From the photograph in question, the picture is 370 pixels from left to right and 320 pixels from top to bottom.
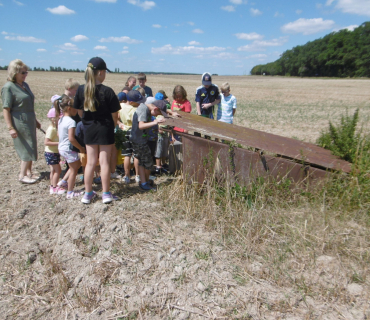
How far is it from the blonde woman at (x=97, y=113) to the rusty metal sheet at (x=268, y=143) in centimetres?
81

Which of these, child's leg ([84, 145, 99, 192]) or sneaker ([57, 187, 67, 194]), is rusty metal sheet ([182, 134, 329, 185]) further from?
sneaker ([57, 187, 67, 194])

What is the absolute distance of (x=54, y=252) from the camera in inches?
121

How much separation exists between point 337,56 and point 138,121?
3701 inches

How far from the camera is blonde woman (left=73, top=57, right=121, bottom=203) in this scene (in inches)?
131

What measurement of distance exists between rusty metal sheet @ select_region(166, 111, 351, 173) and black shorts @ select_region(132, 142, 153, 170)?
61 cm

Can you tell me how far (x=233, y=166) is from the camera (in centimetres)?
373

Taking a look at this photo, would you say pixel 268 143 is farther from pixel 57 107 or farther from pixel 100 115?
pixel 57 107

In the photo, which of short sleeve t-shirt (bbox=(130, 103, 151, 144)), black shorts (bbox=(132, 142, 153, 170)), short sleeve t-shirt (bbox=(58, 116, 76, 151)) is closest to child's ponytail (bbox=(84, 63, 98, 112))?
short sleeve t-shirt (bbox=(58, 116, 76, 151))

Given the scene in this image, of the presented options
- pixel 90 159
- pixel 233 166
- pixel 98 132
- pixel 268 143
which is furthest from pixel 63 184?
pixel 268 143

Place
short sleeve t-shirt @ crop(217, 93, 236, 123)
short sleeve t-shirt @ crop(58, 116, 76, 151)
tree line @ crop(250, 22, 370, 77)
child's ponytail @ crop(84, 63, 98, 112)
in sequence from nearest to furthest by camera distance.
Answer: child's ponytail @ crop(84, 63, 98, 112) → short sleeve t-shirt @ crop(58, 116, 76, 151) → short sleeve t-shirt @ crop(217, 93, 236, 123) → tree line @ crop(250, 22, 370, 77)

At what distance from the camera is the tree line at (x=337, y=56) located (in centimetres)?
7625

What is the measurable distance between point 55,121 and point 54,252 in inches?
78.2

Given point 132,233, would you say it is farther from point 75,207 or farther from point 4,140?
point 4,140

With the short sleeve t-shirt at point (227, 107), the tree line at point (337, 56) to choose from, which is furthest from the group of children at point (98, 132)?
the tree line at point (337, 56)
